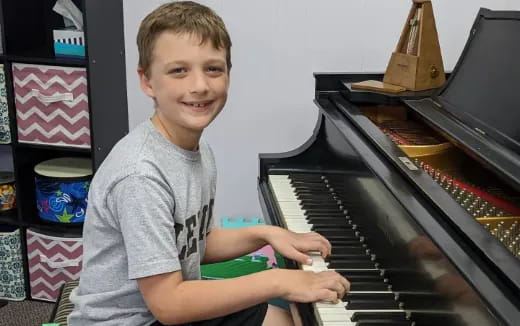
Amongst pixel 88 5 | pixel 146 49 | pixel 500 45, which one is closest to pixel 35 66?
pixel 88 5

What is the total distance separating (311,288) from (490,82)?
0.81 m

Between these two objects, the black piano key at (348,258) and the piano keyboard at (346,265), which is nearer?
the piano keyboard at (346,265)

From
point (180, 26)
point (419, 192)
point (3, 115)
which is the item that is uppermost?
point (180, 26)

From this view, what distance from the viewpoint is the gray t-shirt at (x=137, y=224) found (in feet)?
3.93

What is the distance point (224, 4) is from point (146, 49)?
1357 millimetres

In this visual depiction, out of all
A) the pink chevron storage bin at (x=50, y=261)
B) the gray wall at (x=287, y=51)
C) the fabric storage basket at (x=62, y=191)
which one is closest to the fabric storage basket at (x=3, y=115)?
the fabric storage basket at (x=62, y=191)

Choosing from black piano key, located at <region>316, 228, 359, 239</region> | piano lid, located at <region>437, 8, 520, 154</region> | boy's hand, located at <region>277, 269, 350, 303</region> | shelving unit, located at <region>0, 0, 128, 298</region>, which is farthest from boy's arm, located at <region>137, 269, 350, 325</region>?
shelving unit, located at <region>0, 0, 128, 298</region>

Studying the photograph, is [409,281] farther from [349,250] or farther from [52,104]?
[52,104]

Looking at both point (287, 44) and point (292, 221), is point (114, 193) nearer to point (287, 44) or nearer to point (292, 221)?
point (292, 221)

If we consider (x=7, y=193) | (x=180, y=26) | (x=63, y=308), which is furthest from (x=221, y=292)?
(x=7, y=193)

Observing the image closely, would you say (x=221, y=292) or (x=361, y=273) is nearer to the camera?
(x=221, y=292)

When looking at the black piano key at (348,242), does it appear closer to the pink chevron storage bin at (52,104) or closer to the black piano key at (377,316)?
the black piano key at (377,316)

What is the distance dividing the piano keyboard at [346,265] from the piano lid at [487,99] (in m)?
0.34

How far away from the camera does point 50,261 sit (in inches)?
103
